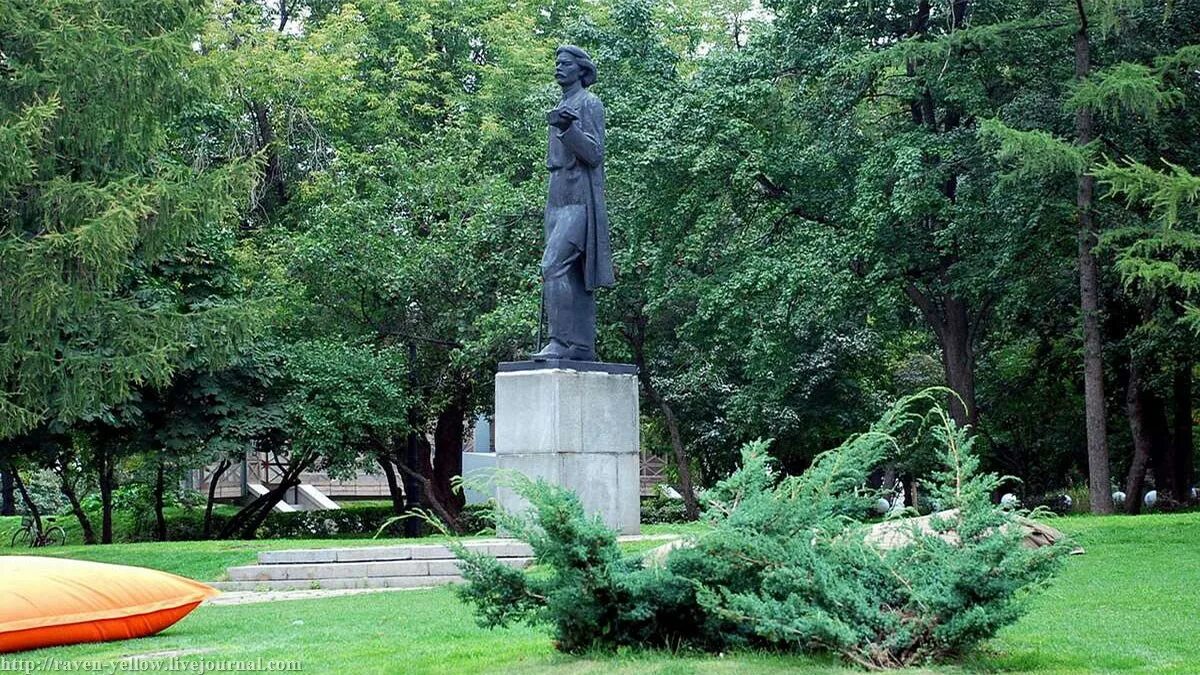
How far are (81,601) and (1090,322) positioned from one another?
55.1 ft

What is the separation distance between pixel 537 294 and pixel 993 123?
9.46 m

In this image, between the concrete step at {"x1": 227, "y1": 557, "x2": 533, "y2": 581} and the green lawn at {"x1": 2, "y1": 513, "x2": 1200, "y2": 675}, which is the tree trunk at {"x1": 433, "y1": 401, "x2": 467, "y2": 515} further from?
the green lawn at {"x1": 2, "y1": 513, "x2": 1200, "y2": 675}

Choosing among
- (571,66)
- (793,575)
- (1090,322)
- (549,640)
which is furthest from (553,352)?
(793,575)

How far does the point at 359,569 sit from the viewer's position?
49.8 ft

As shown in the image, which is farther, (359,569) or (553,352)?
(553,352)

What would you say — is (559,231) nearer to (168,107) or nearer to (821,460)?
(168,107)

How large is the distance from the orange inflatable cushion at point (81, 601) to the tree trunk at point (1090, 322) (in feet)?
51.1

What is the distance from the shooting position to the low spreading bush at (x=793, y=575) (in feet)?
22.5

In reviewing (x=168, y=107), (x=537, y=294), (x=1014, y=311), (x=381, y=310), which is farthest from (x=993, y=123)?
(x=381, y=310)

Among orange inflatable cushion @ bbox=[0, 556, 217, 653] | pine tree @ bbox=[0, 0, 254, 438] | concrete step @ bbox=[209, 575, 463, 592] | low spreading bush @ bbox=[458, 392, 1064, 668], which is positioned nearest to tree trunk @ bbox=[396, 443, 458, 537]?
pine tree @ bbox=[0, 0, 254, 438]

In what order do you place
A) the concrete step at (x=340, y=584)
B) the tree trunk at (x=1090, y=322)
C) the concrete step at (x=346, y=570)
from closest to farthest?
the concrete step at (x=340, y=584) < the concrete step at (x=346, y=570) < the tree trunk at (x=1090, y=322)

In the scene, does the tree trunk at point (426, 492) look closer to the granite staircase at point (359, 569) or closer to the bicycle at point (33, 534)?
the bicycle at point (33, 534)

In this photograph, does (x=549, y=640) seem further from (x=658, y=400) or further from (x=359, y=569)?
(x=658, y=400)

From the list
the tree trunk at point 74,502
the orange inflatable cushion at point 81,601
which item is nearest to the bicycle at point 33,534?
the tree trunk at point 74,502
